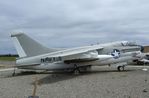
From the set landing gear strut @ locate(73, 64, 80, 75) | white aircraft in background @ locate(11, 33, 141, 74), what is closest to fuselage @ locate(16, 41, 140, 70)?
white aircraft in background @ locate(11, 33, 141, 74)

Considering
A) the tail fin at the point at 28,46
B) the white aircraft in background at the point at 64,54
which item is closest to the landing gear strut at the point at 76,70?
the white aircraft in background at the point at 64,54

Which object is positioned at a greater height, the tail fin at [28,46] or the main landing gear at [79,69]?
the tail fin at [28,46]

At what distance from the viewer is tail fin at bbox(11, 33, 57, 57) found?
20578mm

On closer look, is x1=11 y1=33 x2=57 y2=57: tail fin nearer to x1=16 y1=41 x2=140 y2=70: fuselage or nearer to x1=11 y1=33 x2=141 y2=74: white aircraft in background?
x1=11 y1=33 x2=141 y2=74: white aircraft in background

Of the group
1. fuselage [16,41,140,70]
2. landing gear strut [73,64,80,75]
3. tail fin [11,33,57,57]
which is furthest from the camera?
landing gear strut [73,64,80,75]

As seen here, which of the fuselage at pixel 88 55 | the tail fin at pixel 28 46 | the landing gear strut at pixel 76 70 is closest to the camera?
the fuselage at pixel 88 55

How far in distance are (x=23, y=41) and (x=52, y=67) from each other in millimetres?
3145

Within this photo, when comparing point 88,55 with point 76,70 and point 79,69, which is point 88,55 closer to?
point 76,70

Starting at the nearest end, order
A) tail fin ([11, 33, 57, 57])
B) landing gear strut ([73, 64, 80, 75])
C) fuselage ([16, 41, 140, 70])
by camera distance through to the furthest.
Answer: fuselage ([16, 41, 140, 70]) < tail fin ([11, 33, 57, 57]) < landing gear strut ([73, 64, 80, 75])

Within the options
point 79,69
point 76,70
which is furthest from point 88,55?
point 79,69

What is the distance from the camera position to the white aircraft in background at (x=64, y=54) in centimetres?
2028

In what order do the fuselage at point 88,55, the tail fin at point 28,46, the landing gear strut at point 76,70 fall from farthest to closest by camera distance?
the landing gear strut at point 76,70, the tail fin at point 28,46, the fuselage at point 88,55

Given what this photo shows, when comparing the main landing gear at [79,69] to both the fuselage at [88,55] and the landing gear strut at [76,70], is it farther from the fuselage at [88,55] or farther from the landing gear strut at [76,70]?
the fuselage at [88,55]

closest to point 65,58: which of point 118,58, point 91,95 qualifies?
point 118,58
